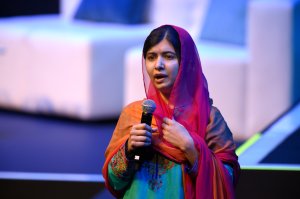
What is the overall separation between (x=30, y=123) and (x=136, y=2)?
1124mm

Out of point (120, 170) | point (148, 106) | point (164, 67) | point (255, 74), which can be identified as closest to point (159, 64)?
point (164, 67)

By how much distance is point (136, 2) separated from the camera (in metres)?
5.51

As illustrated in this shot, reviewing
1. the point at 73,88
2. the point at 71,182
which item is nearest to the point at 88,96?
the point at 73,88

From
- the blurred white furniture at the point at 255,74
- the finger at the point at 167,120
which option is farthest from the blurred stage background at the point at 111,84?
the finger at the point at 167,120

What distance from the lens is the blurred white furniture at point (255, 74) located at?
14.3 ft

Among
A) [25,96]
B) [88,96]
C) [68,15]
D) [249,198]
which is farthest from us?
[68,15]

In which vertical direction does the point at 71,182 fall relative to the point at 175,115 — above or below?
below

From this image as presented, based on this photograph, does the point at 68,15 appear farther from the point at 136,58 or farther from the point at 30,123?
the point at 136,58

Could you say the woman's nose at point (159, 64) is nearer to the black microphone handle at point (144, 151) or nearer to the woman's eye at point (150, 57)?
the woman's eye at point (150, 57)

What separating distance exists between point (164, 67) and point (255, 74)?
2.51 m

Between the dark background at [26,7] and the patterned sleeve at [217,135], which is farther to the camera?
the dark background at [26,7]

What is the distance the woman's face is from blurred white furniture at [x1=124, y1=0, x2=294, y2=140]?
2363 mm

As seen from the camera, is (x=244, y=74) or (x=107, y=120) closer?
(x=244, y=74)

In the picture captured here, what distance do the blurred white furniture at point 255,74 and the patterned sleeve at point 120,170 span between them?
2.42 m
